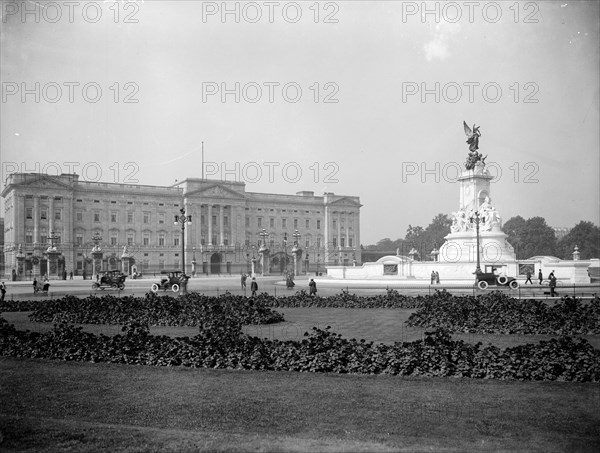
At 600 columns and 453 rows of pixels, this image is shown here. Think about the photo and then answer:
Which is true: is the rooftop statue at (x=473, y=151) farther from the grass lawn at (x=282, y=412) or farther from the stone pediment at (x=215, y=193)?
the stone pediment at (x=215, y=193)

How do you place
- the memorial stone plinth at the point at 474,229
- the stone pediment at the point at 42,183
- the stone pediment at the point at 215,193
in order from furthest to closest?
the stone pediment at the point at 215,193
the stone pediment at the point at 42,183
the memorial stone plinth at the point at 474,229

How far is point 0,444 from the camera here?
691 cm

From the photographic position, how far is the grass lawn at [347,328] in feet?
47.5

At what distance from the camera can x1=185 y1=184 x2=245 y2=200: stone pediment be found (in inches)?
3818

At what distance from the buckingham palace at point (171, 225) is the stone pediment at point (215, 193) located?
6.6 inches

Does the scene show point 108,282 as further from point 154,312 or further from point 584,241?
point 584,241

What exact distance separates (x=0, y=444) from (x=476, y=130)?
163 feet

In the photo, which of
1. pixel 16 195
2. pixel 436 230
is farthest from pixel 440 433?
pixel 436 230

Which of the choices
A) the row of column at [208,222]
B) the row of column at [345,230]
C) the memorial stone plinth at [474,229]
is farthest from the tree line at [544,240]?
the row of column at [208,222]

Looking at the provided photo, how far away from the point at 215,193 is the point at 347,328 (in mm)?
84223

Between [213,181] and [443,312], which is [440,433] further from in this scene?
[213,181]

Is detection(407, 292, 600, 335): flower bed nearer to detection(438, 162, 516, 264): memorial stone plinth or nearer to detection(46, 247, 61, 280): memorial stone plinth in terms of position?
detection(438, 162, 516, 264): memorial stone plinth

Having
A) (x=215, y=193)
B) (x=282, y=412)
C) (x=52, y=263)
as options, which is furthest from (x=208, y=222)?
(x=282, y=412)

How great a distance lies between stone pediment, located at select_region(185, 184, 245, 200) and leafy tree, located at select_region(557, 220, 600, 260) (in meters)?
52.3
